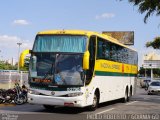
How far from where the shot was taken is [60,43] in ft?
57.2

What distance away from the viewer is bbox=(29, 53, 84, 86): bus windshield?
1670 cm

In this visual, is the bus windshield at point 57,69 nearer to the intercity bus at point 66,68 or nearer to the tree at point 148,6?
the intercity bus at point 66,68

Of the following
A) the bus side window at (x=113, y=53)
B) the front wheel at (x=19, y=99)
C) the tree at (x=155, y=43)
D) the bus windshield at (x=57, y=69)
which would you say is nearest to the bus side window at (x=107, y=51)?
the bus side window at (x=113, y=53)

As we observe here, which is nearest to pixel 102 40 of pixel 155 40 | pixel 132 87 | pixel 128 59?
pixel 128 59

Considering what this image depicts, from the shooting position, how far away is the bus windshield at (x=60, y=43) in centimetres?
1719

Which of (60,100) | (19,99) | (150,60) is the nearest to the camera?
(60,100)

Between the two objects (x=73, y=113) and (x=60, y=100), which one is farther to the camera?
(x=73, y=113)

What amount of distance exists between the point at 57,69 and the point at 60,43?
1.23m

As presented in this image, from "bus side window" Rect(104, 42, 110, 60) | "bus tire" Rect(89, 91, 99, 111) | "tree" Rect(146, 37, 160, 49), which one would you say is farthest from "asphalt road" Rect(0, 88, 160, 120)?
"tree" Rect(146, 37, 160, 49)

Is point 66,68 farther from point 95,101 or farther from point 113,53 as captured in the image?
point 113,53

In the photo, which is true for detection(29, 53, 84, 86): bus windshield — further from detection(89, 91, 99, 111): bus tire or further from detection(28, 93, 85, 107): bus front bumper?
detection(89, 91, 99, 111): bus tire

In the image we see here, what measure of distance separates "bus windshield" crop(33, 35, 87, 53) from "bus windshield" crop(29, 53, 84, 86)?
0.83 ft

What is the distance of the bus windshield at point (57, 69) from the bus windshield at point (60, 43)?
252 millimetres

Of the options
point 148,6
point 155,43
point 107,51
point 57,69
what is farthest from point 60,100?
point 155,43
